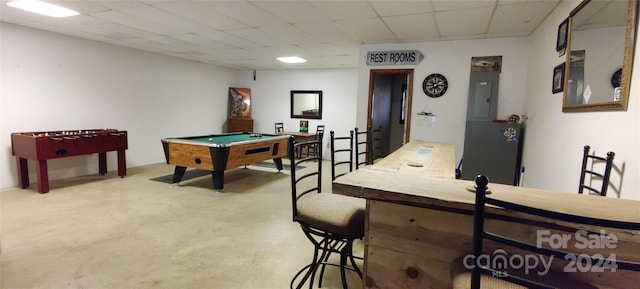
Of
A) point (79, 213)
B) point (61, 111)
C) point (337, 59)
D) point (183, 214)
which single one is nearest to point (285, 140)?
point (337, 59)

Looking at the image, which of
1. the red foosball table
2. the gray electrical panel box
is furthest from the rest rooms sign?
the red foosball table

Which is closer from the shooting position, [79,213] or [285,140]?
[79,213]

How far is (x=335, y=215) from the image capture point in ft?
5.42

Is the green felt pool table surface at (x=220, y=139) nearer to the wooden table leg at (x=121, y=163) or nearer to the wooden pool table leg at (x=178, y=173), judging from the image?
the wooden pool table leg at (x=178, y=173)

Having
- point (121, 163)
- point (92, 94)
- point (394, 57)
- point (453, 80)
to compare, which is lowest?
point (121, 163)

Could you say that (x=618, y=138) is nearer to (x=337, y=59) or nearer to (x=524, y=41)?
(x=524, y=41)

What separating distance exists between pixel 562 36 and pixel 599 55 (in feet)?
3.18

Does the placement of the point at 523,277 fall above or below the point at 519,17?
below

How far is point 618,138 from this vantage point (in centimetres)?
172

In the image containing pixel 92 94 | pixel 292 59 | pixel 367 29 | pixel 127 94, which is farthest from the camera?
pixel 292 59

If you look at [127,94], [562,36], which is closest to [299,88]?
[127,94]

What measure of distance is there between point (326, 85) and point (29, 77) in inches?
222

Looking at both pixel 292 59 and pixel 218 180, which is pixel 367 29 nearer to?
pixel 292 59

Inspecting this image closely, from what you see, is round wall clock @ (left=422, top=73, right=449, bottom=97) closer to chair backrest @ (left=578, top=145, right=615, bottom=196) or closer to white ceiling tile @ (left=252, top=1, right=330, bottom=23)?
white ceiling tile @ (left=252, top=1, right=330, bottom=23)
